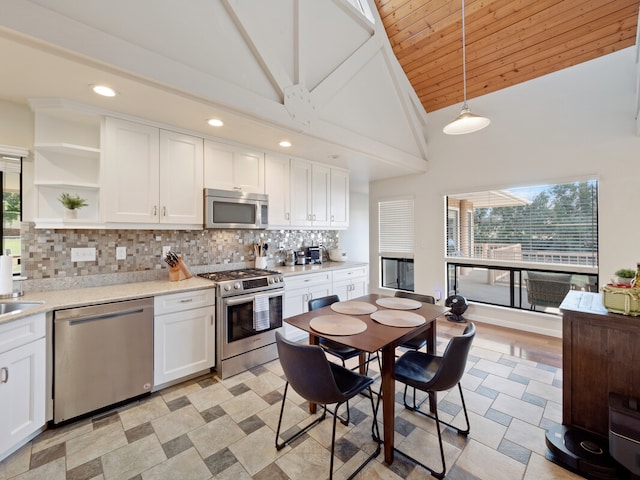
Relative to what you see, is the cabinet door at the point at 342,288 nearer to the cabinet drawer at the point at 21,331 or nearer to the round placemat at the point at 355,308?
the round placemat at the point at 355,308

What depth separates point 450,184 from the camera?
4504 mm

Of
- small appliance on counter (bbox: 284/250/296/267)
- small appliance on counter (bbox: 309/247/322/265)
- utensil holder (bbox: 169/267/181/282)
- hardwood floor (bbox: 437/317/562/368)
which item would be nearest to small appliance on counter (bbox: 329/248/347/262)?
small appliance on counter (bbox: 309/247/322/265)

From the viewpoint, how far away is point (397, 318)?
1.99m

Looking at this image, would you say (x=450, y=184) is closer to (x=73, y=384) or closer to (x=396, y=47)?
(x=396, y=47)

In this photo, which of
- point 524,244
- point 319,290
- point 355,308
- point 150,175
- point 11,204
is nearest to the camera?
point 355,308

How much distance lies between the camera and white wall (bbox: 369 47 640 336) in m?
3.15

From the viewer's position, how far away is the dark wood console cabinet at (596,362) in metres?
1.67

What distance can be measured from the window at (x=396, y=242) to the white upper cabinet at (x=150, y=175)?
3.53m

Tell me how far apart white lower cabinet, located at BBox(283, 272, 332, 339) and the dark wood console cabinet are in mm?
2369

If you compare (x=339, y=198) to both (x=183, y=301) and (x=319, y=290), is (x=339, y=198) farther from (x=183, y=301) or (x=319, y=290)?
(x=183, y=301)

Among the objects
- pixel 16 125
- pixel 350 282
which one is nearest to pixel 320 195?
pixel 350 282

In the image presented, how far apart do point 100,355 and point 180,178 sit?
65.8 inches

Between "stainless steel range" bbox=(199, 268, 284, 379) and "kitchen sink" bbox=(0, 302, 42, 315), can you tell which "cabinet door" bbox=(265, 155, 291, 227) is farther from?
"kitchen sink" bbox=(0, 302, 42, 315)

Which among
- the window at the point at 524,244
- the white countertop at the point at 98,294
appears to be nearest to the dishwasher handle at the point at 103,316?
the white countertop at the point at 98,294
